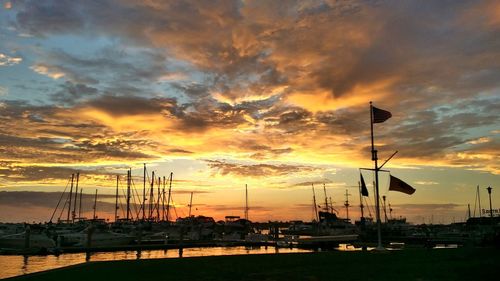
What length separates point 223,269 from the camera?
22.9 metres

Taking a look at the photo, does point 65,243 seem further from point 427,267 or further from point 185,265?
point 427,267

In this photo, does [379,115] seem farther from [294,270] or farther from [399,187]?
[294,270]

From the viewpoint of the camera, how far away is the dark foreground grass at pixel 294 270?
19875 millimetres

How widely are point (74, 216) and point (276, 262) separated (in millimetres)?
118688

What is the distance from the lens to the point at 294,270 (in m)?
22.4

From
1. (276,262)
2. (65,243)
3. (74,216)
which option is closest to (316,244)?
(65,243)

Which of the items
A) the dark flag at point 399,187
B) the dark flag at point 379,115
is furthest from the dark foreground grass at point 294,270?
the dark flag at point 379,115

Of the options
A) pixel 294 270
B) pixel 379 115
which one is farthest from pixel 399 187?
pixel 294 270

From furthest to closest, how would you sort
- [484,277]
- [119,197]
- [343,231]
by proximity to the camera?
[119,197]
[343,231]
[484,277]

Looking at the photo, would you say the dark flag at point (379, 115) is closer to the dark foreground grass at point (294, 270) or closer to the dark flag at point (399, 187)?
the dark flag at point (399, 187)

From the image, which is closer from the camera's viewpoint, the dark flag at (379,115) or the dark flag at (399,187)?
the dark flag at (399,187)

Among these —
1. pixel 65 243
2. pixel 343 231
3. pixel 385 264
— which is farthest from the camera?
pixel 343 231

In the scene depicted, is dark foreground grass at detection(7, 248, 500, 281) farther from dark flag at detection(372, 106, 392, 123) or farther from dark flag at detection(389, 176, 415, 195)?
dark flag at detection(372, 106, 392, 123)

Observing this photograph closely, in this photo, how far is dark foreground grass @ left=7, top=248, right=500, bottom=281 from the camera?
1988cm
